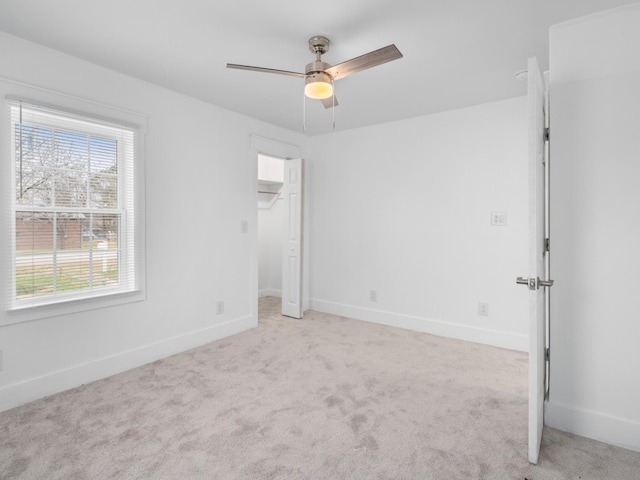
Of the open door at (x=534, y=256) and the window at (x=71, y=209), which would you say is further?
the window at (x=71, y=209)

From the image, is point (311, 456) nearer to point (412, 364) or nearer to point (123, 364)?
point (412, 364)

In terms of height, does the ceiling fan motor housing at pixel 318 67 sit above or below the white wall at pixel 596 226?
above

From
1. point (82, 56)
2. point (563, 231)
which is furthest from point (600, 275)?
point (82, 56)

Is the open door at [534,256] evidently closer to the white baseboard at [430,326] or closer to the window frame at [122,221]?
the white baseboard at [430,326]

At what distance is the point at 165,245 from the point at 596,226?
10.3ft

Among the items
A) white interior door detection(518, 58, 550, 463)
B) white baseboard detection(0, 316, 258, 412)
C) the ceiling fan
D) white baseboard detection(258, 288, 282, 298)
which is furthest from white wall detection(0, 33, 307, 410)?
white interior door detection(518, 58, 550, 463)

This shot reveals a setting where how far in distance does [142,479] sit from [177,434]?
0.35m

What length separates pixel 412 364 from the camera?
9.71 feet

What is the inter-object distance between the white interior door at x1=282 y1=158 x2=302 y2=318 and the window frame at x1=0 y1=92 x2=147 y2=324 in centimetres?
185

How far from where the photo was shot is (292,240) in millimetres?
4441

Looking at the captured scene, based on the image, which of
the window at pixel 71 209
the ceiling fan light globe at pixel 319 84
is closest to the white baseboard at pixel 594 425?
the ceiling fan light globe at pixel 319 84

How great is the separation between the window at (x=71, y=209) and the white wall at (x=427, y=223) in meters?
2.38

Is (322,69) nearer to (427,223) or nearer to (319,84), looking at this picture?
(319,84)

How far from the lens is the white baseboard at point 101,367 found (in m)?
2.27
